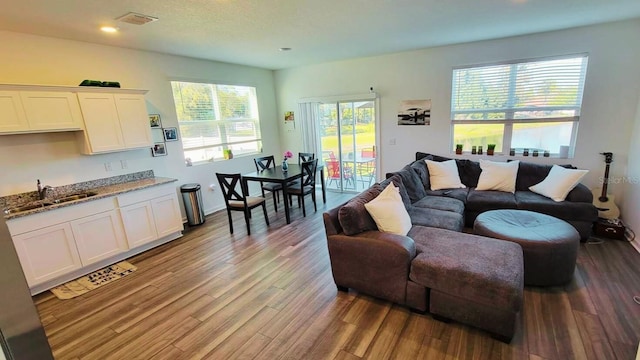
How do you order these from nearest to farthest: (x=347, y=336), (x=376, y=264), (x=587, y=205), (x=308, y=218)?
1. (x=347, y=336)
2. (x=376, y=264)
3. (x=587, y=205)
4. (x=308, y=218)

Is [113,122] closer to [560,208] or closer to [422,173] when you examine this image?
[422,173]

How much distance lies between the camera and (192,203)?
4582 mm

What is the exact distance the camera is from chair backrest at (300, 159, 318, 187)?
4.73 m

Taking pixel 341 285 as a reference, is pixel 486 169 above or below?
above

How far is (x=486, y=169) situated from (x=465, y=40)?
199 centimetres

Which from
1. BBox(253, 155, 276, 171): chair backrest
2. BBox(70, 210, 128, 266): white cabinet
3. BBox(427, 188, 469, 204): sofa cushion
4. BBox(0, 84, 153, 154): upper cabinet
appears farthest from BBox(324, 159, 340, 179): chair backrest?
BBox(70, 210, 128, 266): white cabinet

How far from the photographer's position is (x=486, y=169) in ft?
13.7

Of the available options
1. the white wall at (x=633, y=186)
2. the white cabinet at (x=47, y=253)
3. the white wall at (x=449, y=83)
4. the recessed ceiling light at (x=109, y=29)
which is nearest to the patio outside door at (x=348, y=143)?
the white wall at (x=449, y=83)

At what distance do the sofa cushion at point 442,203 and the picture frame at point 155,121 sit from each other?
3975 mm

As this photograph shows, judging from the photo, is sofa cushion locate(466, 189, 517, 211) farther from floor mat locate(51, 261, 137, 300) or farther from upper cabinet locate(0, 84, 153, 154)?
upper cabinet locate(0, 84, 153, 154)

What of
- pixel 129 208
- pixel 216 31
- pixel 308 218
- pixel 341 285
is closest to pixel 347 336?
pixel 341 285

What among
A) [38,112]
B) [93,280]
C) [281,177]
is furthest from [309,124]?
[93,280]

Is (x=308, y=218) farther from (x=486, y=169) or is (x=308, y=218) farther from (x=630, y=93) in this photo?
(x=630, y=93)

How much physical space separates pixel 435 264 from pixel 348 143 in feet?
13.4
